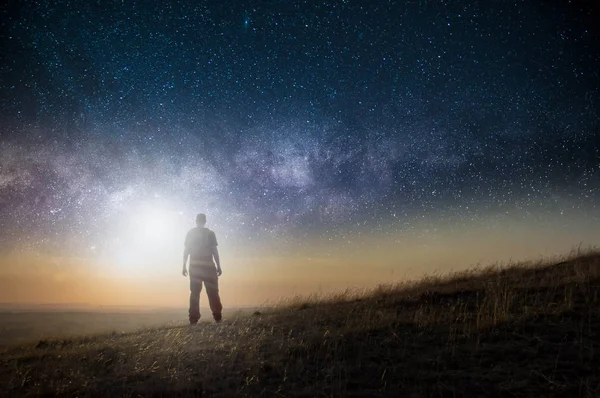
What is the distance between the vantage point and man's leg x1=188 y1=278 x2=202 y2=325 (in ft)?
33.9

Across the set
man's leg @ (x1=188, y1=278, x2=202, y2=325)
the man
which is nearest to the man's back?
the man

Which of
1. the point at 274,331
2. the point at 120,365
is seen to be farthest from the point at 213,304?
the point at 120,365

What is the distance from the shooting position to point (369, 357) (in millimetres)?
5383

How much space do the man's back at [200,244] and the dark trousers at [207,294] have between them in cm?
44

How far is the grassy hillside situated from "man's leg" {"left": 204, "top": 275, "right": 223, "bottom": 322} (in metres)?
1.59

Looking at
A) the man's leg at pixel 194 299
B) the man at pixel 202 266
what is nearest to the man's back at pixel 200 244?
the man at pixel 202 266

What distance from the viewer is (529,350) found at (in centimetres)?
516

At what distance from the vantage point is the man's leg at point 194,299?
10.3 metres

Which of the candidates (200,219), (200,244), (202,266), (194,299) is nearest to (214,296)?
(194,299)

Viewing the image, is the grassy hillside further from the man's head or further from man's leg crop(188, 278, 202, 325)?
the man's head

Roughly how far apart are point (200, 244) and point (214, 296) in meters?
1.41

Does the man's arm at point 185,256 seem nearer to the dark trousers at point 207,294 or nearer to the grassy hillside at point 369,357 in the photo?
the dark trousers at point 207,294

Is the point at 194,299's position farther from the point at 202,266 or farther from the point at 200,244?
the point at 200,244

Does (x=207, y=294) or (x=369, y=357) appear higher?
(x=207, y=294)
